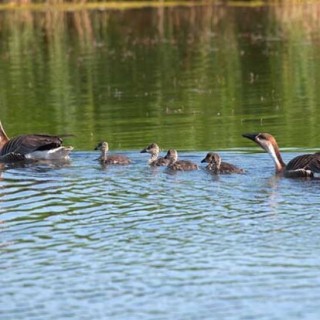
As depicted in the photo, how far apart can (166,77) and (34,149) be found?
40.0 feet

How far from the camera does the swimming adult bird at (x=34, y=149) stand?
1782cm

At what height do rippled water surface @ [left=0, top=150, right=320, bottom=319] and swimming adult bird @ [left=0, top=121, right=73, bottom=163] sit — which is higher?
swimming adult bird @ [left=0, top=121, right=73, bottom=163]

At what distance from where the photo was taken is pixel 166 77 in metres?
30.0

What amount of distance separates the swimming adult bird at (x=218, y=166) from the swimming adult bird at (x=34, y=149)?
8.17ft

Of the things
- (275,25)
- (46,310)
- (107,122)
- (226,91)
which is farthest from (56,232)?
(275,25)

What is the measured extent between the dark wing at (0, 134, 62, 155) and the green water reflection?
46.6 inches

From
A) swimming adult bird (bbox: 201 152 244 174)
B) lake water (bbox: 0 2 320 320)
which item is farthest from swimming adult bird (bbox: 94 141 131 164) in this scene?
swimming adult bird (bbox: 201 152 244 174)

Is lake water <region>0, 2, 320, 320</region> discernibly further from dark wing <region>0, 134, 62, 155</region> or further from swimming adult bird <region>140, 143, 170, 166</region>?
dark wing <region>0, 134, 62, 155</region>

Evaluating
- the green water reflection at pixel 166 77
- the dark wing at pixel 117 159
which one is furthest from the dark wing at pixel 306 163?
the green water reflection at pixel 166 77

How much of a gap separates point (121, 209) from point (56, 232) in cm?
120

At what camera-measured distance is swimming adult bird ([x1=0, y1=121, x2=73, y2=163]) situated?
58.5ft

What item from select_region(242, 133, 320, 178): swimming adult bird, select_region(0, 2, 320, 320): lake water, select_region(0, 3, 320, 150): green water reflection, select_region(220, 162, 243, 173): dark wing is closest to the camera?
select_region(0, 2, 320, 320): lake water

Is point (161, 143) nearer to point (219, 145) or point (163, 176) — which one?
point (219, 145)

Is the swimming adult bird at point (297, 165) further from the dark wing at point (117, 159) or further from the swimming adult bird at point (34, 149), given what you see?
the swimming adult bird at point (34, 149)
